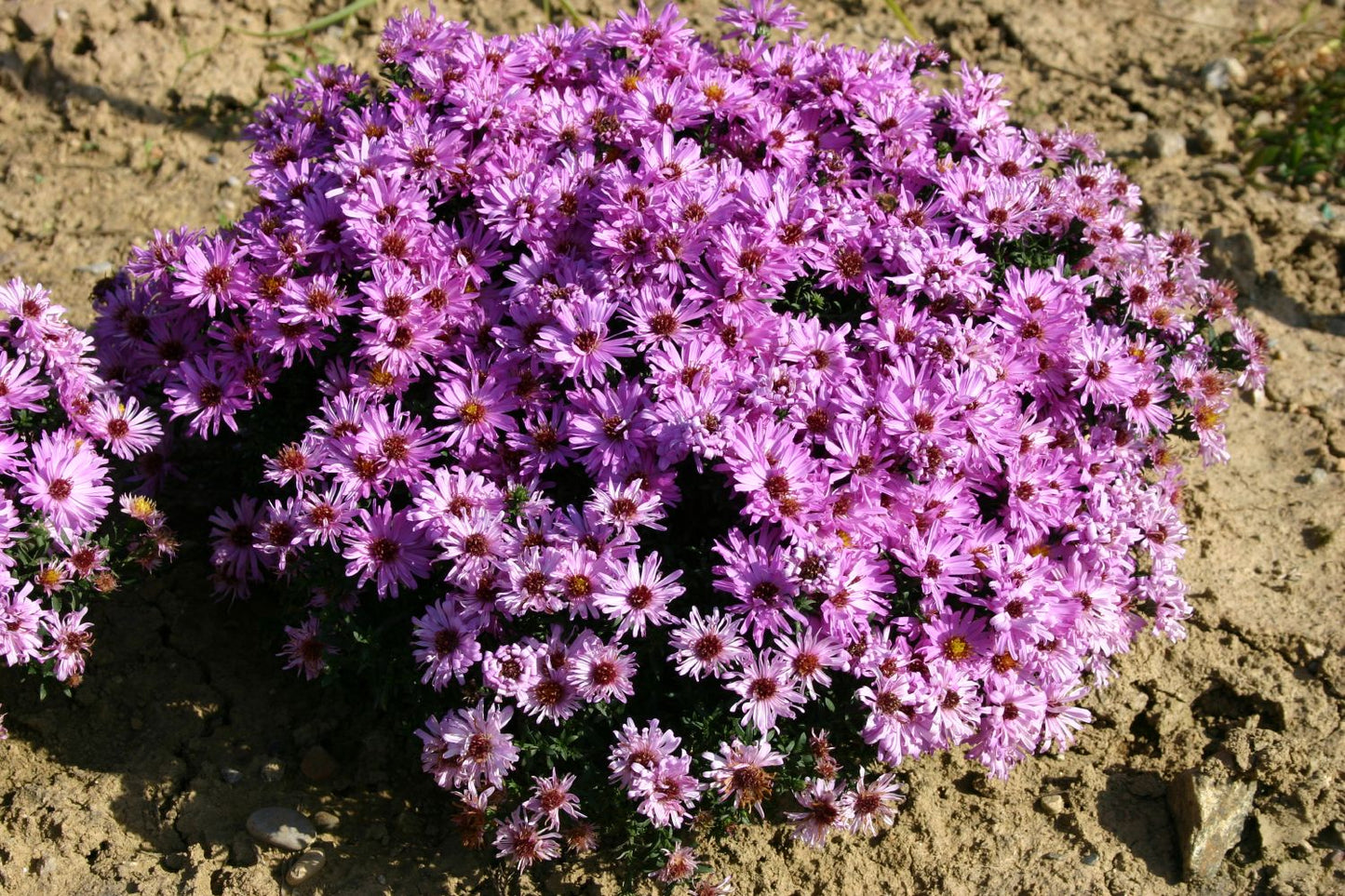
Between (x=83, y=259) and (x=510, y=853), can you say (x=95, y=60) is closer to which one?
(x=83, y=259)

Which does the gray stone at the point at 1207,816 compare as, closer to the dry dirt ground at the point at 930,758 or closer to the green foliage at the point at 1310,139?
the dry dirt ground at the point at 930,758

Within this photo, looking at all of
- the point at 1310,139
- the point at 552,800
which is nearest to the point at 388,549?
the point at 552,800

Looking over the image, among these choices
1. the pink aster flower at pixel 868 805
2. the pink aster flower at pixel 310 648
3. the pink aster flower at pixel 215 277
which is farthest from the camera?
the pink aster flower at pixel 215 277

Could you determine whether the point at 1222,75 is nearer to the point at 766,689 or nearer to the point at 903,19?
the point at 903,19

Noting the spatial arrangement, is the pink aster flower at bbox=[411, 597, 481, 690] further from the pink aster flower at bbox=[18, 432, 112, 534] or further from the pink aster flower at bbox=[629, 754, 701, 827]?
the pink aster flower at bbox=[18, 432, 112, 534]

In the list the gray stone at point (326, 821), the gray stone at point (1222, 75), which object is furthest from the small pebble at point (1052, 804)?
the gray stone at point (1222, 75)

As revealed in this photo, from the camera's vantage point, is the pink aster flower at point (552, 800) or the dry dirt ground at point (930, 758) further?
the dry dirt ground at point (930, 758)
